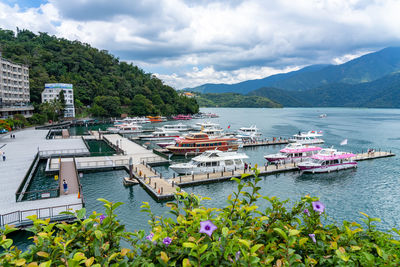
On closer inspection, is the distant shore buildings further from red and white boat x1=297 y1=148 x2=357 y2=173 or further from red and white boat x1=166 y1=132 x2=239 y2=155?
red and white boat x1=297 y1=148 x2=357 y2=173

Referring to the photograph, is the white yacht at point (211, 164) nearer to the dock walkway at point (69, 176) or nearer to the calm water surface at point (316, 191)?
the calm water surface at point (316, 191)

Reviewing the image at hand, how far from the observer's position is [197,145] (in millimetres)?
49375

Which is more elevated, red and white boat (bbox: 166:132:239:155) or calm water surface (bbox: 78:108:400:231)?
red and white boat (bbox: 166:132:239:155)

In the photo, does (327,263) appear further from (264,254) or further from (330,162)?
(330,162)

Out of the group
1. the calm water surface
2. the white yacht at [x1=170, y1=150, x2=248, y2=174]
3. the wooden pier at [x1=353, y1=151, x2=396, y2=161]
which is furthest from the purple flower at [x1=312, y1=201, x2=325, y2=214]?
the wooden pier at [x1=353, y1=151, x2=396, y2=161]

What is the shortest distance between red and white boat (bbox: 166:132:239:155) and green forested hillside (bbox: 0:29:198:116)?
8485 cm

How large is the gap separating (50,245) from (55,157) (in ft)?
139

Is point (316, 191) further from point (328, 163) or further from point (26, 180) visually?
point (26, 180)

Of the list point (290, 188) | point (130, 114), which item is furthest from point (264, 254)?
point (130, 114)

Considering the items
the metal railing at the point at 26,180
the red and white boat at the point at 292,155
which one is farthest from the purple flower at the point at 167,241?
the red and white boat at the point at 292,155

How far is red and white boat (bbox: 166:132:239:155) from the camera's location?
48188 mm

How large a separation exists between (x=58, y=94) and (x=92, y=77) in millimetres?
41892

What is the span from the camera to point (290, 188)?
3103 centimetres

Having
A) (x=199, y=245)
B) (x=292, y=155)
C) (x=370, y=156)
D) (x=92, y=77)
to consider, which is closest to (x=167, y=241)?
(x=199, y=245)
